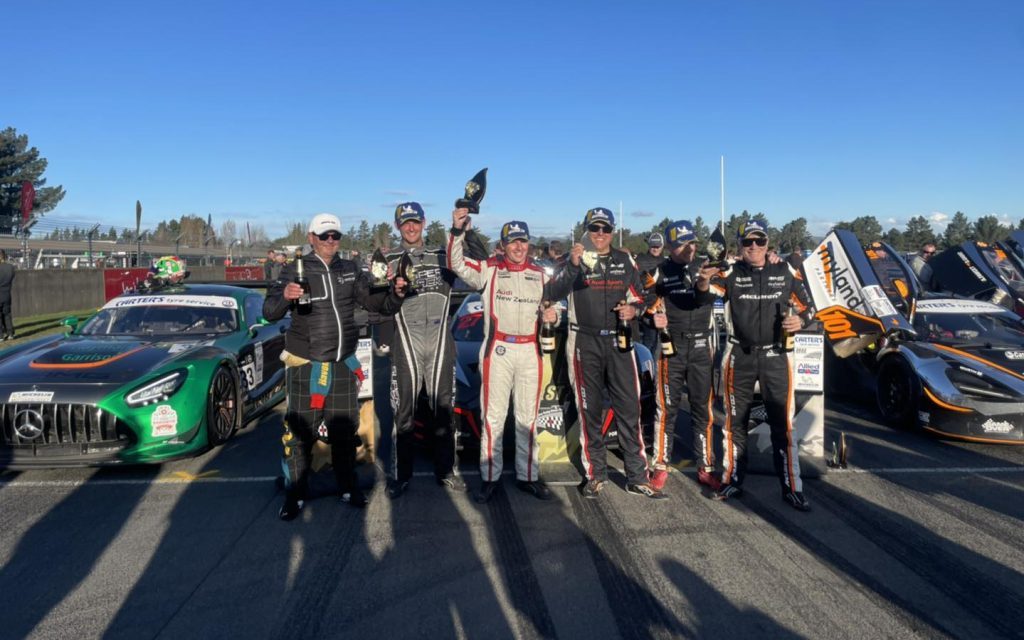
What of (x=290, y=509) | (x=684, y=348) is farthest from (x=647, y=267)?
(x=290, y=509)

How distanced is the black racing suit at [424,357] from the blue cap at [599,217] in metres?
1.09

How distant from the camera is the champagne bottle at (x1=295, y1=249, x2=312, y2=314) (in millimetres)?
4266

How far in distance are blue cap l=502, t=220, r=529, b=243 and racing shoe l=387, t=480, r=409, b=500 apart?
1946 millimetres

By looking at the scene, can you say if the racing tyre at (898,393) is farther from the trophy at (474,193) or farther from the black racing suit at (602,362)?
the trophy at (474,193)

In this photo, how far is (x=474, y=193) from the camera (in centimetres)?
497

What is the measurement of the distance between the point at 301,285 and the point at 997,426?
5.99 metres

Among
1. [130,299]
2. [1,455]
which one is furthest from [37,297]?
[1,455]

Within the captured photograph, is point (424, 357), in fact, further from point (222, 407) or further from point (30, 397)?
point (30, 397)

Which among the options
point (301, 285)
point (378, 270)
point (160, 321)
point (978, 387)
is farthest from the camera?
point (160, 321)

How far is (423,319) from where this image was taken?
4914mm

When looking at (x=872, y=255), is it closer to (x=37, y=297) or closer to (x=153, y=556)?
(x=153, y=556)

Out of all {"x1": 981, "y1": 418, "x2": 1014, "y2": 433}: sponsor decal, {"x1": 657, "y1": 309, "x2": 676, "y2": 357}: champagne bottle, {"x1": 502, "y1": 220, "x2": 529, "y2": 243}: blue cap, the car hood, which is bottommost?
{"x1": 981, "y1": 418, "x2": 1014, "y2": 433}: sponsor decal

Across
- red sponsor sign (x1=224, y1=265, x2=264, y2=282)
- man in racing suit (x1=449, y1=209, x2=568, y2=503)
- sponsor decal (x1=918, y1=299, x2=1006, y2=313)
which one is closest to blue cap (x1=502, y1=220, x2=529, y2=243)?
man in racing suit (x1=449, y1=209, x2=568, y2=503)

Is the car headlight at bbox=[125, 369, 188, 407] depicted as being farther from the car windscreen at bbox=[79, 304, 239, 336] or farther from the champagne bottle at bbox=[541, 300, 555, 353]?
the champagne bottle at bbox=[541, 300, 555, 353]
